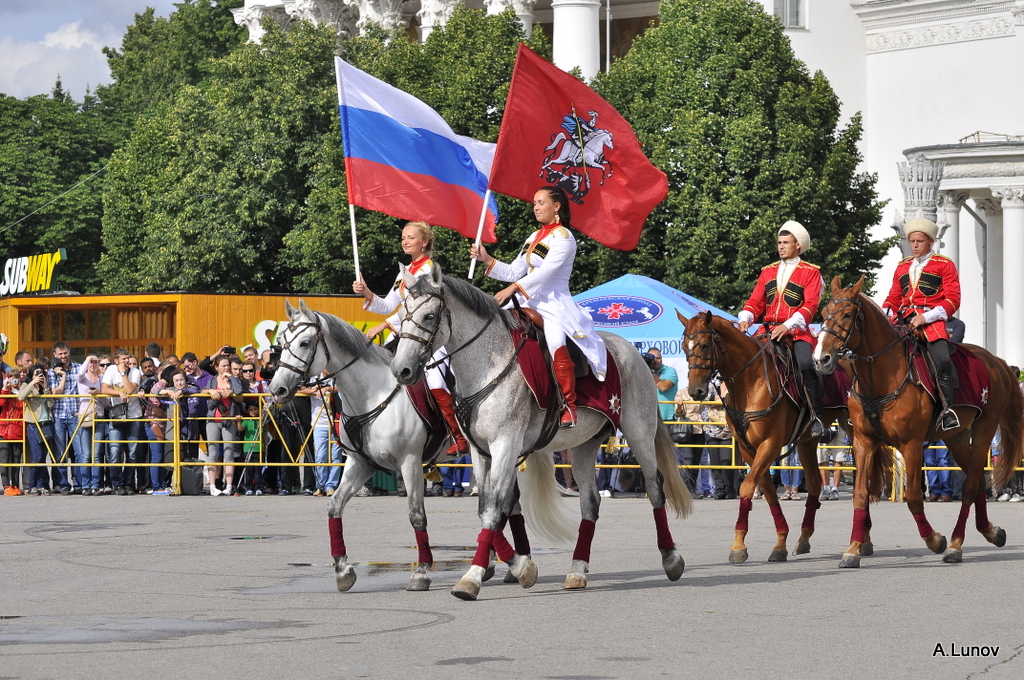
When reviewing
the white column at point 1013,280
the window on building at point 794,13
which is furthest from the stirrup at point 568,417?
the window on building at point 794,13

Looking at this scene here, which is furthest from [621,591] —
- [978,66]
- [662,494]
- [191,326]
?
[978,66]

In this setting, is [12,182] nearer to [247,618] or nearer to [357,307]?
[357,307]

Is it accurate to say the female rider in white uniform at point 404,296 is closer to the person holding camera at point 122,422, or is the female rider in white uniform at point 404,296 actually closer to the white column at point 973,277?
the person holding camera at point 122,422

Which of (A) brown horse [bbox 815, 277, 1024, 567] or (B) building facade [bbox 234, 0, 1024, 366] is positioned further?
(B) building facade [bbox 234, 0, 1024, 366]

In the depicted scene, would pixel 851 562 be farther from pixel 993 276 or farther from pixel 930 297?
pixel 993 276

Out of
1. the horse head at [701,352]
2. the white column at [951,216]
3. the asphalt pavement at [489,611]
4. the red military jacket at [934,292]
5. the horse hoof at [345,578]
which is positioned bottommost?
the asphalt pavement at [489,611]

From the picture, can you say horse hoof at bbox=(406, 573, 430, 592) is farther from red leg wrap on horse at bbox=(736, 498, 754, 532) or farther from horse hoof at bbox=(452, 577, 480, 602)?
red leg wrap on horse at bbox=(736, 498, 754, 532)

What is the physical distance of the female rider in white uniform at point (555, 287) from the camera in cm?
1223

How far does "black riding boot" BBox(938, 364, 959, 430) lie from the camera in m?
14.3

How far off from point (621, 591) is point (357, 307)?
76.5ft

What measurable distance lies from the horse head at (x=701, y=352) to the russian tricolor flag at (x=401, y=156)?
2.10 meters

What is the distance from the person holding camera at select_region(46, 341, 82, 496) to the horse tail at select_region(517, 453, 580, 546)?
1381 centimetres

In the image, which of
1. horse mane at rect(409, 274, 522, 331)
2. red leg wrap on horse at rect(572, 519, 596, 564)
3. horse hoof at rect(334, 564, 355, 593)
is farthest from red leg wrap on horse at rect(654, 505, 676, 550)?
horse hoof at rect(334, 564, 355, 593)

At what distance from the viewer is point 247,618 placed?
10586 millimetres
